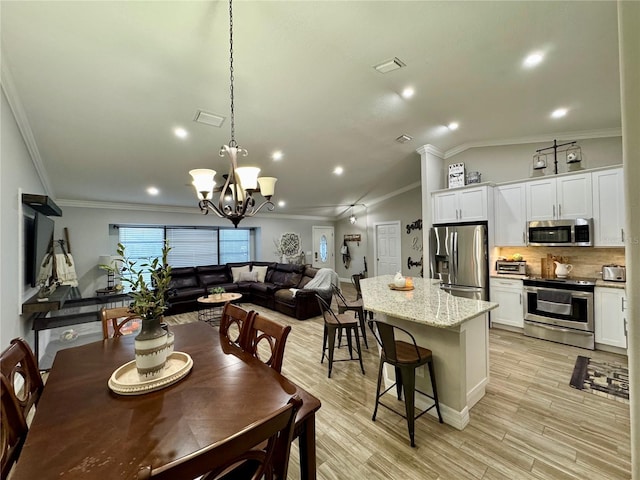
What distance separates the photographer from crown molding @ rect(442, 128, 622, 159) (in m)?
3.69

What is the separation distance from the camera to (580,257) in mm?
3904

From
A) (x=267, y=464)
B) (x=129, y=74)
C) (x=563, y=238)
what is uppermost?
(x=129, y=74)

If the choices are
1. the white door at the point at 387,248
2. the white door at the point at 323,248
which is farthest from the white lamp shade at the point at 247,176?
the white door at the point at 323,248

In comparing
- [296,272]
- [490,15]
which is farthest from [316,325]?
[490,15]

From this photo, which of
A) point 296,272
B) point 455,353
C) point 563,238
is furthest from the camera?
point 296,272

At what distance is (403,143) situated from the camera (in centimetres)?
471

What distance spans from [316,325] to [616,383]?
375cm

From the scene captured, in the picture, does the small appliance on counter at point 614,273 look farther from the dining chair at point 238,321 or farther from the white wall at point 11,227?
the white wall at point 11,227

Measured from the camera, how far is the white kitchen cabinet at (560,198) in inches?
141

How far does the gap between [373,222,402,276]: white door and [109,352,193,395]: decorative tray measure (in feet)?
22.9

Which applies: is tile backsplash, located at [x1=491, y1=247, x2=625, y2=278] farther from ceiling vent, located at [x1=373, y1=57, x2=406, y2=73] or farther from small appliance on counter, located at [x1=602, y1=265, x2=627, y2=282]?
ceiling vent, located at [x1=373, y1=57, x2=406, y2=73]

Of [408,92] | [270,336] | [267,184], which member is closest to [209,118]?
[267,184]

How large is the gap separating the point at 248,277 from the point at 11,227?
192 inches

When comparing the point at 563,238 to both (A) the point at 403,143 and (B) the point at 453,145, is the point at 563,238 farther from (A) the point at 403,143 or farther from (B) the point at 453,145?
(A) the point at 403,143
